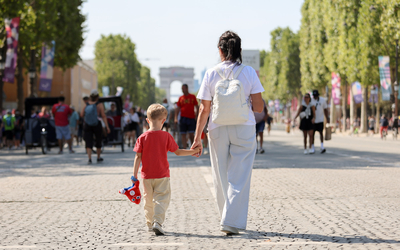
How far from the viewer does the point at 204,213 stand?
21.6ft

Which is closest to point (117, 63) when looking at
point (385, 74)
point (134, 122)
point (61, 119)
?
point (385, 74)

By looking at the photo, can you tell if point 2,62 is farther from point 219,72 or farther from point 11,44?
point 219,72

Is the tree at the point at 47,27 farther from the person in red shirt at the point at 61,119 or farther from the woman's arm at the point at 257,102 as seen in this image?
the woman's arm at the point at 257,102

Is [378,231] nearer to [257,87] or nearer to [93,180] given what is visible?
[257,87]

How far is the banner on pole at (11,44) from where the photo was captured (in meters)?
25.9

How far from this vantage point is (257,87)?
548 centimetres

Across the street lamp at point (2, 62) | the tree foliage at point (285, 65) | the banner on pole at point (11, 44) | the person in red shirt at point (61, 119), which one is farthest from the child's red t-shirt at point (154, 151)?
the tree foliage at point (285, 65)

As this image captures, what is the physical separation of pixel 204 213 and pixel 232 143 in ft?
4.70

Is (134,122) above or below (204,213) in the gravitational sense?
above

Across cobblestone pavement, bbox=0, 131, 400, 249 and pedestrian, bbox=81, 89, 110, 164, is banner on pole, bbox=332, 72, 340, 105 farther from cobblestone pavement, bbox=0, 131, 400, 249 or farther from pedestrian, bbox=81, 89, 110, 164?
cobblestone pavement, bbox=0, 131, 400, 249

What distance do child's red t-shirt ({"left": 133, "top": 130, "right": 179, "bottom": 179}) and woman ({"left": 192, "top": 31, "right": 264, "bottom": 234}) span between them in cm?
30

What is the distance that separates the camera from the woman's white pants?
17.1 feet

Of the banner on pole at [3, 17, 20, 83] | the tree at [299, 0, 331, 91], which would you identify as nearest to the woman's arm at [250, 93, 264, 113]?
the banner on pole at [3, 17, 20, 83]

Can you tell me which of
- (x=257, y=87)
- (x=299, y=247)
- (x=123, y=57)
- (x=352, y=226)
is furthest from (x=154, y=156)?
(x=123, y=57)
